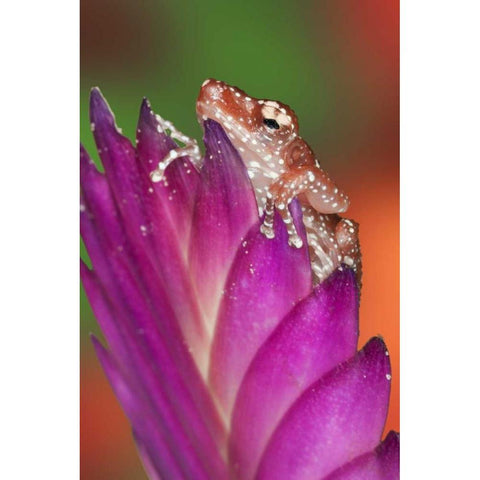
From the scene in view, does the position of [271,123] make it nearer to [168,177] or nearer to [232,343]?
[168,177]

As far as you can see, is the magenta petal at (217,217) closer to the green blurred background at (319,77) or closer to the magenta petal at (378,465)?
the green blurred background at (319,77)

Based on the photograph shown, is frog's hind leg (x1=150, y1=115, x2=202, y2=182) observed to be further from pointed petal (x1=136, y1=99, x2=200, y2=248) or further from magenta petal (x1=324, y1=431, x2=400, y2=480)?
magenta petal (x1=324, y1=431, x2=400, y2=480)

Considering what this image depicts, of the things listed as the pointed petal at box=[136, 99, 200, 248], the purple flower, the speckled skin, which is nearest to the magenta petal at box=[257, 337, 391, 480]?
the purple flower

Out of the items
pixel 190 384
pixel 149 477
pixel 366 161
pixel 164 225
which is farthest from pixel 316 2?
pixel 149 477

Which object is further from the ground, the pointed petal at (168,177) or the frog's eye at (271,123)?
the frog's eye at (271,123)

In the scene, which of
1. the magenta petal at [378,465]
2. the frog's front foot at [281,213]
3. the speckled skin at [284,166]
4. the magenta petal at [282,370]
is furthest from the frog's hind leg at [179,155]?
the magenta petal at [378,465]

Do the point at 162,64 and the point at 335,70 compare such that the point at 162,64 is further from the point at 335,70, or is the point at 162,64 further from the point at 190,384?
the point at 190,384
